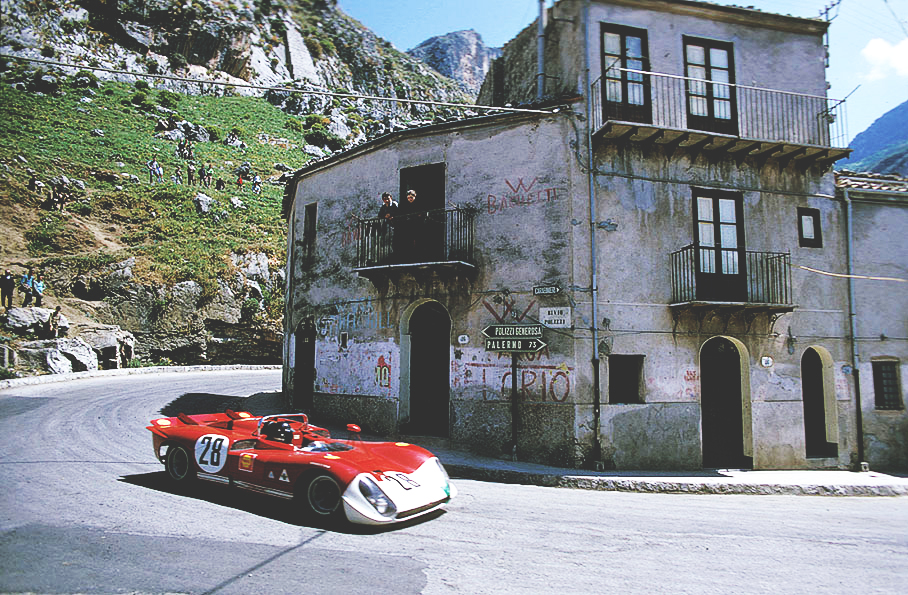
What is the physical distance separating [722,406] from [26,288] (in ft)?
107

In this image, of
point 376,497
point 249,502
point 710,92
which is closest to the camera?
point 376,497

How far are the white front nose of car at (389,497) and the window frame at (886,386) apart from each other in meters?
13.5

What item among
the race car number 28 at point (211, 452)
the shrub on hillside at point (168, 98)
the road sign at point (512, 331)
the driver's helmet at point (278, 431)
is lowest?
the race car number 28 at point (211, 452)

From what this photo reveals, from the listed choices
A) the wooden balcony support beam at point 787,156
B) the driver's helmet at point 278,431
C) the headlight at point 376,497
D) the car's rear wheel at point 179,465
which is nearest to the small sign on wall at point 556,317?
the driver's helmet at point 278,431

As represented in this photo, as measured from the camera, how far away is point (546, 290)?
12.4 metres

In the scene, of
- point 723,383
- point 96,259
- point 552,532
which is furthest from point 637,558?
point 96,259

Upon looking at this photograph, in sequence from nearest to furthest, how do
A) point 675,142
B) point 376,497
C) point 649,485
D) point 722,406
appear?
point 376,497
point 649,485
point 675,142
point 722,406

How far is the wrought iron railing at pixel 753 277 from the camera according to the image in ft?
42.2

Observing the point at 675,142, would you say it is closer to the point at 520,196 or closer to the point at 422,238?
the point at 520,196

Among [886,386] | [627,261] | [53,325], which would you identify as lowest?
[886,386]

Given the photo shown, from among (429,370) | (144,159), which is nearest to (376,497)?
(429,370)

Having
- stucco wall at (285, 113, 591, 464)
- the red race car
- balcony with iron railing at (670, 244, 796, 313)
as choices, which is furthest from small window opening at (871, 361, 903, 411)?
the red race car

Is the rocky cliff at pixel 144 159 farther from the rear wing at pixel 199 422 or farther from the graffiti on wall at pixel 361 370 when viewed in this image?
the graffiti on wall at pixel 361 370

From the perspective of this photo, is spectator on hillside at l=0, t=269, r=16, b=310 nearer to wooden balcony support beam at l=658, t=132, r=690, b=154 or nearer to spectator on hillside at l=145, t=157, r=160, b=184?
spectator on hillside at l=145, t=157, r=160, b=184
